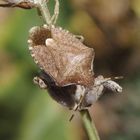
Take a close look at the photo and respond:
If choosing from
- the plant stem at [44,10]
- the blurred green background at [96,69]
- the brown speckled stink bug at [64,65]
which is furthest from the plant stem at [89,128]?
the blurred green background at [96,69]

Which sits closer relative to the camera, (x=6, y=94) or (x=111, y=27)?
(x=6, y=94)

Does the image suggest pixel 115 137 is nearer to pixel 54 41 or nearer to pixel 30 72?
pixel 30 72

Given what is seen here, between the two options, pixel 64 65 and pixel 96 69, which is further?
pixel 96 69

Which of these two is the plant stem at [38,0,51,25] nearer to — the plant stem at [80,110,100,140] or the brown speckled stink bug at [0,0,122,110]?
the brown speckled stink bug at [0,0,122,110]

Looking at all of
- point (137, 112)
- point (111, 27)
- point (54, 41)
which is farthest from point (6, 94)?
point (54, 41)

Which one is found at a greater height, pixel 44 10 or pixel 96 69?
pixel 44 10

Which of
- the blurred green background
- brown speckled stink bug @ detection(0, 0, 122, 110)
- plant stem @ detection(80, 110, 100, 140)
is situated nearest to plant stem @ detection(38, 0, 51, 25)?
brown speckled stink bug @ detection(0, 0, 122, 110)

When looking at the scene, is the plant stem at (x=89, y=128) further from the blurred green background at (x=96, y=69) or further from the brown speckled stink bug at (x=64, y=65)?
the blurred green background at (x=96, y=69)

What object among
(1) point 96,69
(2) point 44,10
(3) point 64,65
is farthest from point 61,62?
(1) point 96,69

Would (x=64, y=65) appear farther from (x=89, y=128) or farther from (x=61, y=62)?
(x=89, y=128)
